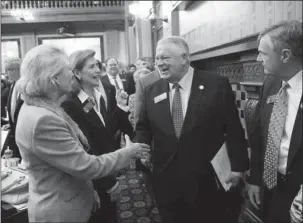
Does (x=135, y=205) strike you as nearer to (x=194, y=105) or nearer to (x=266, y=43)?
(x=194, y=105)

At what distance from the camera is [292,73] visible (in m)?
1.53

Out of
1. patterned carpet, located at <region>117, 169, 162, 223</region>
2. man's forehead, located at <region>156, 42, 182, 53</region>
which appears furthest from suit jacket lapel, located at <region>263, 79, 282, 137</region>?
patterned carpet, located at <region>117, 169, 162, 223</region>

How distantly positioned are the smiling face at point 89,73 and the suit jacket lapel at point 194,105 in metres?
0.67

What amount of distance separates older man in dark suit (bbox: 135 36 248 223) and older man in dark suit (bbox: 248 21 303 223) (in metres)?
0.30

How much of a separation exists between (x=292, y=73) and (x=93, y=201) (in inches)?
46.3

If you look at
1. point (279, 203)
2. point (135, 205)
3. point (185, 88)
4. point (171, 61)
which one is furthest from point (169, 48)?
point (135, 205)

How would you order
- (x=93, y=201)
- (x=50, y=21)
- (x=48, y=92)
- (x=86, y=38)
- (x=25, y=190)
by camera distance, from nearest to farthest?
1. (x=48, y=92)
2. (x=93, y=201)
3. (x=25, y=190)
4. (x=50, y=21)
5. (x=86, y=38)

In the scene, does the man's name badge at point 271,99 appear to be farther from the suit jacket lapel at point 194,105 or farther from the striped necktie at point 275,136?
the suit jacket lapel at point 194,105

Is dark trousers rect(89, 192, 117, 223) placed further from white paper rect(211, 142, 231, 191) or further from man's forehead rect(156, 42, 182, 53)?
man's forehead rect(156, 42, 182, 53)

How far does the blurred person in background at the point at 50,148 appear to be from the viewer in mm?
1390

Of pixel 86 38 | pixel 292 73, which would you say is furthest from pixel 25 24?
pixel 292 73

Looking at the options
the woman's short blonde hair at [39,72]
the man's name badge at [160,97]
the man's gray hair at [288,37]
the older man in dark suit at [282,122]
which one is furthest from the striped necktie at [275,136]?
the woman's short blonde hair at [39,72]

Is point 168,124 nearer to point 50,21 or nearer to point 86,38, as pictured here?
point 50,21

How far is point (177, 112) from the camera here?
2133mm
